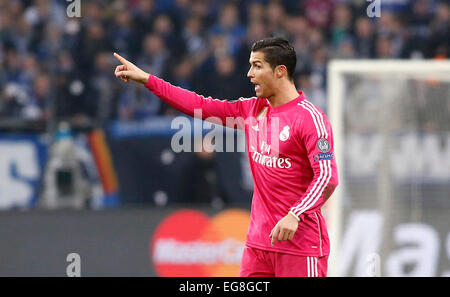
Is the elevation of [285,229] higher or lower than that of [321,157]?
lower

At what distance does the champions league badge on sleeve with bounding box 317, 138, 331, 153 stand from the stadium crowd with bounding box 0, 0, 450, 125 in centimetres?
497

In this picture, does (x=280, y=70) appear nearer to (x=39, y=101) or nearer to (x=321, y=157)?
(x=321, y=157)

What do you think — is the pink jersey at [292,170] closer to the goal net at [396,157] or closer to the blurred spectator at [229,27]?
the goal net at [396,157]

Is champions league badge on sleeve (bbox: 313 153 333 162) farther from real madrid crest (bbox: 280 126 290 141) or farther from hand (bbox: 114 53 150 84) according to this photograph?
hand (bbox: 114 53 150 84)

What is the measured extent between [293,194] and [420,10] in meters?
6.74

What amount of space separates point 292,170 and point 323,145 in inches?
10.9

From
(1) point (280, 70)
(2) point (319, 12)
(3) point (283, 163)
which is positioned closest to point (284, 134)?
(3) point (283, 163)

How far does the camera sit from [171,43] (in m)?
10.7

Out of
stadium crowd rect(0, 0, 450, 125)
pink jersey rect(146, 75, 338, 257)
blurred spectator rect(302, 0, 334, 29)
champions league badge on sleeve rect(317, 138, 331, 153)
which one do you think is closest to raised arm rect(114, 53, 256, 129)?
pink jersey rect(146, 75, 338, 257)

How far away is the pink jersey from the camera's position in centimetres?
485

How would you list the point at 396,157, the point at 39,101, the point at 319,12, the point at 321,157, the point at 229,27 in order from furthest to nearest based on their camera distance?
1. the point at 319,12
2. the point at 229,27
3. the point at 39,101
4. the point at 396,157
5. the point at 321,157

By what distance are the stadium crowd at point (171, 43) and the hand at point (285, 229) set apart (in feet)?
16.9

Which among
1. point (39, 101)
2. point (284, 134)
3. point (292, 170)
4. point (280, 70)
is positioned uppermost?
point (39, 101)

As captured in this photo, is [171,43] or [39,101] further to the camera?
[171,43]
